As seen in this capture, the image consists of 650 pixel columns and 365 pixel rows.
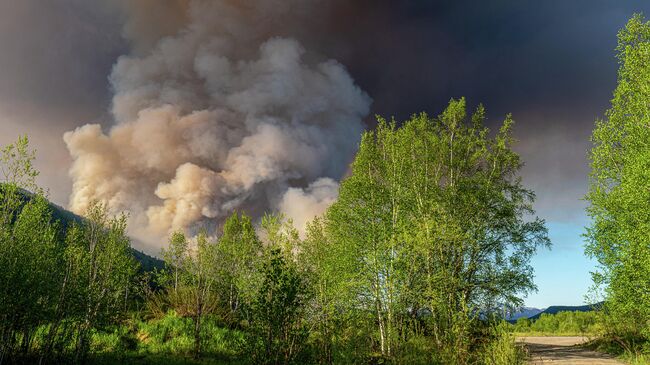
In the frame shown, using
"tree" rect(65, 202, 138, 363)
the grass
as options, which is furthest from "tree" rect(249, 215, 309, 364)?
"tree" rect(65, 202, 138, 363)

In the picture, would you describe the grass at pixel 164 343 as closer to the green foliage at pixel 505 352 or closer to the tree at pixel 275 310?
the tree at pixel 275 310

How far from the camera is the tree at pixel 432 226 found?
62.0 feet

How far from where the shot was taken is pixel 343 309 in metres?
19.5

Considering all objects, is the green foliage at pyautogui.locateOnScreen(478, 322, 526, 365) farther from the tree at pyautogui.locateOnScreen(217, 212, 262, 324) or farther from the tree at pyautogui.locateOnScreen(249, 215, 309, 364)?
the tree at pyautogui.locateOnScreen(217, 212, 262, 324)

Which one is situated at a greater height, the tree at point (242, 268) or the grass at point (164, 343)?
the tree at point (242, 268)

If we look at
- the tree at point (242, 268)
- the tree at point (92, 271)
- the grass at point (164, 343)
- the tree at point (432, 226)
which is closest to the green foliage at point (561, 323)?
the tree at point (432, 226)

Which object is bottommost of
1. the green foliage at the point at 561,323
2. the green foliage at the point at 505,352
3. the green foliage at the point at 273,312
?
the green foliage at the point at 561,323

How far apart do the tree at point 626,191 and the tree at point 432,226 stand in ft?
20.2

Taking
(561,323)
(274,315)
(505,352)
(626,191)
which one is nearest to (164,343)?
(274,315)

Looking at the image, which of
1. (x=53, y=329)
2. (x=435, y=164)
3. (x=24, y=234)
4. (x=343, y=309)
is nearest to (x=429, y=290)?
(x=343, y=309)

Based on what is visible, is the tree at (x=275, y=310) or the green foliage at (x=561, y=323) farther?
the green foliage at (x=561, y=323)

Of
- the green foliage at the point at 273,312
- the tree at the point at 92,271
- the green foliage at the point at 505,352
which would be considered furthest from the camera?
the tree at the point at 92,271

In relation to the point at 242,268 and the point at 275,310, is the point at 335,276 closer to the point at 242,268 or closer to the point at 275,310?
the point at 242,268

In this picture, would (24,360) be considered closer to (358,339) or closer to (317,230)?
(358,339)
